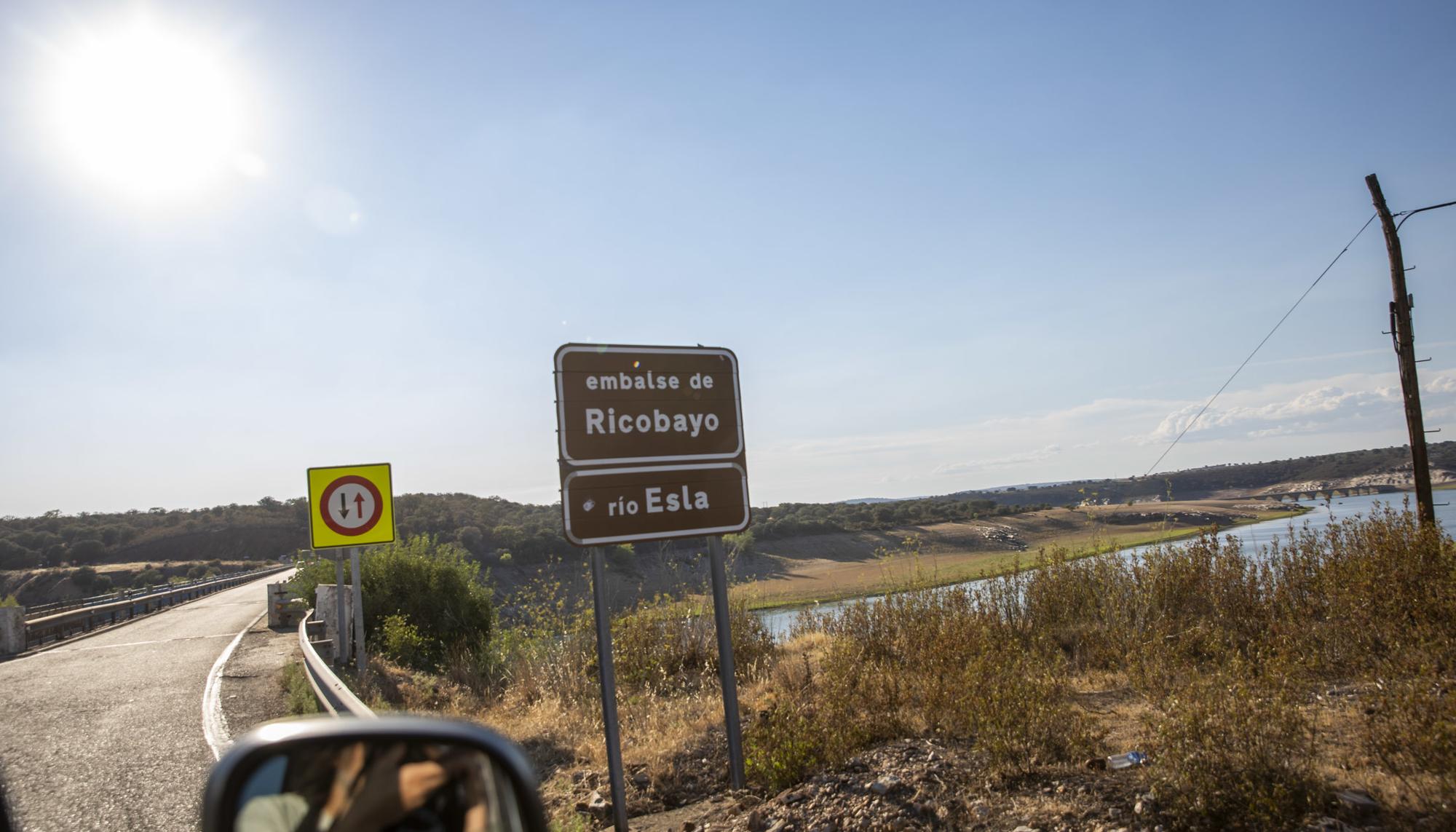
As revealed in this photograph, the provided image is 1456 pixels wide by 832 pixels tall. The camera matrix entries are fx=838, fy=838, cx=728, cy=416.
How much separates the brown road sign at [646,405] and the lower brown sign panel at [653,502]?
10 centimetres

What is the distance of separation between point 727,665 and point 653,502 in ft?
4.45

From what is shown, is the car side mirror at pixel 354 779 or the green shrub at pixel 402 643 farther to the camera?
the green shrub at pixel 402 643

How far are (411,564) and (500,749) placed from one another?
682 inches

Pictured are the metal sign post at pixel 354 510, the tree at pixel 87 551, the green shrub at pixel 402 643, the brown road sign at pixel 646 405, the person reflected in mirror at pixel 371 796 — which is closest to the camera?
the person reflected in mirror at pixel 371 796

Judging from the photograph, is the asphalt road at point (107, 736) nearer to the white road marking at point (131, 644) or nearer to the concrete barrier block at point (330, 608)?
the white road marking at point (131, 644)

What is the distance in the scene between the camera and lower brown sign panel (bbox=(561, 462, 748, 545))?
5.84 m

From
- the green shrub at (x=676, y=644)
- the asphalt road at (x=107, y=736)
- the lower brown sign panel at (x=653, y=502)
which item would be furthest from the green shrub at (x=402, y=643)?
the lower brown sign panel at (x=653, y=502)

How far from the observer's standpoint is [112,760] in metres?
7.74

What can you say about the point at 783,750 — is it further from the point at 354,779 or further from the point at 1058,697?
the point at 354,779

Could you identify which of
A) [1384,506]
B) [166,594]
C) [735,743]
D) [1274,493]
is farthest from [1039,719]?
[1274,493]

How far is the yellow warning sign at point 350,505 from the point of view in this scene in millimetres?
11266

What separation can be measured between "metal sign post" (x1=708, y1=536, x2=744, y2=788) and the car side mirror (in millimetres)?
4514

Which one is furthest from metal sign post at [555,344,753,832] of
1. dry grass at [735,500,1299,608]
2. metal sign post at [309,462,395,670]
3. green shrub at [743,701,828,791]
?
metal sign post at [309,462,395,670]

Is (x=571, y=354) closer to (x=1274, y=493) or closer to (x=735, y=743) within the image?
(x=735, y=743)
